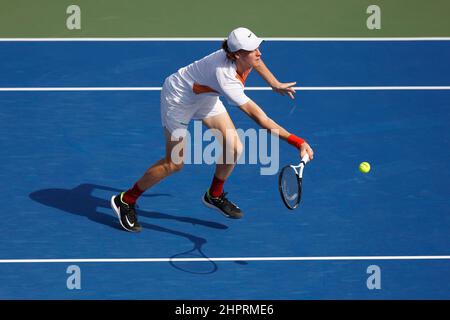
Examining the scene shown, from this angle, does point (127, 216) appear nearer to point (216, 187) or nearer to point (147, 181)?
point (147, 181)

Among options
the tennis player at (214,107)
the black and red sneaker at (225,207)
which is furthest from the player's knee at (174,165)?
the black and red sneaker at (225,207)

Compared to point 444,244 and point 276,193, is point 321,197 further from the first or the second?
point 444,244

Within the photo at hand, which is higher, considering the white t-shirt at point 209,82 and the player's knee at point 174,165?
the white t-shirt at point 209,82

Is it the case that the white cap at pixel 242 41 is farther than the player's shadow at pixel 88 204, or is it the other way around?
the player's shadow at pixel 88 204

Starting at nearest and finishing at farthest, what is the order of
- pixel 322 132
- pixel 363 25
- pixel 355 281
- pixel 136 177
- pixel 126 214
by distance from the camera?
1. pixel 355 281
2. pixel 126 214
3. pixel 136 177
4. pixel 322 132
5. pixel 363 25

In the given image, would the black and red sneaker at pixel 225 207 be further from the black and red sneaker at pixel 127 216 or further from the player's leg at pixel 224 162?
the black and red sneaker at pixel 127 216

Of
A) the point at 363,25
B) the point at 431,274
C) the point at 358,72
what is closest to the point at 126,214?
the point at 431,274

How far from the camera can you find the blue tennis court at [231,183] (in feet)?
32.3

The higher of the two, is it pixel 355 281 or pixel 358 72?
pixel 358 72

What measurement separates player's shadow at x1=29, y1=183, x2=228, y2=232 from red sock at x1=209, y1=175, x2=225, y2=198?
30 centimetres

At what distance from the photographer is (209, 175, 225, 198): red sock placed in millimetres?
10633

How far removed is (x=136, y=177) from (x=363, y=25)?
4.26 m

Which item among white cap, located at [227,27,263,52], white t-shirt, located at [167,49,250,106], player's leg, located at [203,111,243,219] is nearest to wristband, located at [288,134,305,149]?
white t-shirt, located at [167,49,250,106]

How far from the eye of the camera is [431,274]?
32.6 feet
